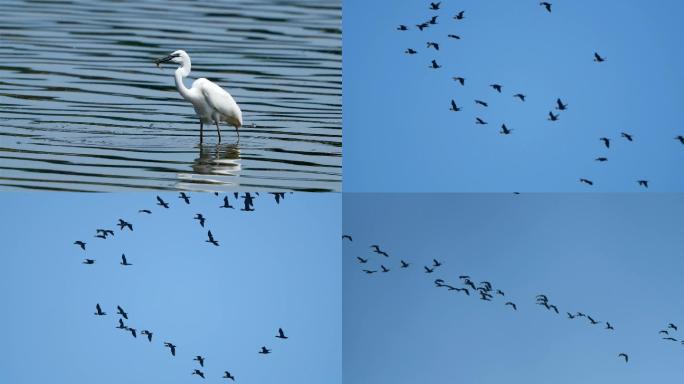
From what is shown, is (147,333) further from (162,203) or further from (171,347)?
(162,203)

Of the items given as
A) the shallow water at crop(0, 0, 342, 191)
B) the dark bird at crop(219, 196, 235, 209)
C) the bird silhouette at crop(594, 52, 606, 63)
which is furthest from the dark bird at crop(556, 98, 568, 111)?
the dark bird at crop(219, 196, 235, 209)

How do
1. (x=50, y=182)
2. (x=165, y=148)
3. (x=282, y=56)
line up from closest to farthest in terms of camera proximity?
(x=50, y=182), (x=165, y=148), (x=282, y=56)

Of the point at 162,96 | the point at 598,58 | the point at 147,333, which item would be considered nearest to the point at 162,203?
the point at 147,333

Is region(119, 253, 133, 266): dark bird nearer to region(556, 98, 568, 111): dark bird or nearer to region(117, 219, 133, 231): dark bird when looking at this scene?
region(117, 219, 133, 231): dark bird

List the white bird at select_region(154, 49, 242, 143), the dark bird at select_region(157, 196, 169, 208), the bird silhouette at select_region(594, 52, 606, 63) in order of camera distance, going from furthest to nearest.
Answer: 1. the bird silhouette at select_region(594, 52, 606, 63)
2. the white bird at select_region(154, 49, 242, 143)
3. the dark bird at select_region(157, 196, 169, 208)

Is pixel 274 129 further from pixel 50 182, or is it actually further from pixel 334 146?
pixel 50 182

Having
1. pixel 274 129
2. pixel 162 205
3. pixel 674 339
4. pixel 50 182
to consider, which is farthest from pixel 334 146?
pixel 674 339

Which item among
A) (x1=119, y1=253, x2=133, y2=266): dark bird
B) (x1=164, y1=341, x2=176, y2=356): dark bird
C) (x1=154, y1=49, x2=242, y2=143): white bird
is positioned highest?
(x1=154, y1=49, x2=242, y2=143): white bird

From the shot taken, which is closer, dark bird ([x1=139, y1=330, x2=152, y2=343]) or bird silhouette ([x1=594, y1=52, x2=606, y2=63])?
dark bird ([x1=139, y1=330, x2=152, y2=343])

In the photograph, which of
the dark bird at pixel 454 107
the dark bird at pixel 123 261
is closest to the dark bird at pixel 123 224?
the dark bird at pixel 123 261
